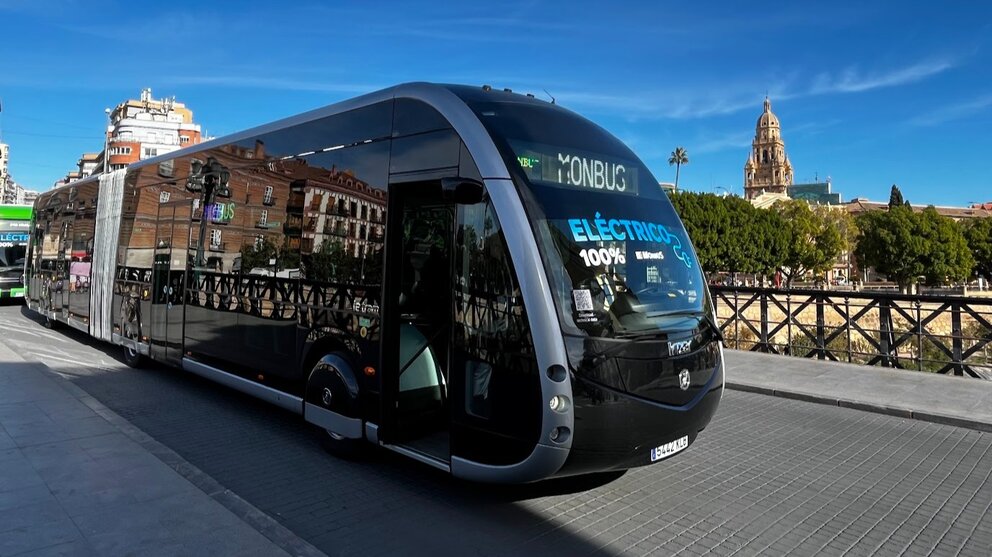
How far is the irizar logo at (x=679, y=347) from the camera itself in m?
4.52

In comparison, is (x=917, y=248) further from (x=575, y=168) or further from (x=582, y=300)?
(x=582, y=300)

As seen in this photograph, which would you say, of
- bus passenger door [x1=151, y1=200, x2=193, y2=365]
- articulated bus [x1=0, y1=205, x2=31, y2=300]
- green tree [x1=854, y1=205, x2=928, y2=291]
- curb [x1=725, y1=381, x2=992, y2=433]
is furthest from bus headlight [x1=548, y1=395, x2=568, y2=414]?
green tree [x1=854, y1=205, x2=928, y2=291]

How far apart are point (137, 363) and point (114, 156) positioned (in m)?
96.5

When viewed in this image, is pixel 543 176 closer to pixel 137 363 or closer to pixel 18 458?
pixel 18 458

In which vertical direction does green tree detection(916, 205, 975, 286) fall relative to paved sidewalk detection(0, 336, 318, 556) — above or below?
above

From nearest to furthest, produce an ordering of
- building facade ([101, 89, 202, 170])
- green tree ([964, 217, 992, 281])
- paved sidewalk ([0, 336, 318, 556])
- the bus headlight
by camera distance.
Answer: paved sidewalk ([0, 336, 318, 556]), the bus headlight, green tree ([964, 217, 992, 281]), building facade ([101, 89, 202, 170])

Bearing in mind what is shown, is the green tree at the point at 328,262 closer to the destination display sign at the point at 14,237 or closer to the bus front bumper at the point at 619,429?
the bus front bumper at the point at 619,429

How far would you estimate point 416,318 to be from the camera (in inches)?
206

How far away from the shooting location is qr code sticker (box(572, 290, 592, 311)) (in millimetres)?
4184

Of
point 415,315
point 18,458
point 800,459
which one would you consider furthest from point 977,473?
point 18,458

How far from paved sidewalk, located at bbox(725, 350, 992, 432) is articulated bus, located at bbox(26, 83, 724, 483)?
480 centimetres

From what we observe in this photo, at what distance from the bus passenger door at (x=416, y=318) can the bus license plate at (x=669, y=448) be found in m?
1.65

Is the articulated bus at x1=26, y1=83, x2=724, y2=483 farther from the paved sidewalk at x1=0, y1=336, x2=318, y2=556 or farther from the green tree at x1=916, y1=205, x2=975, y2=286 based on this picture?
the green tree at x1=916, y1=205, x2=975, y2=286

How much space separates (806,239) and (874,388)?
212 feet
